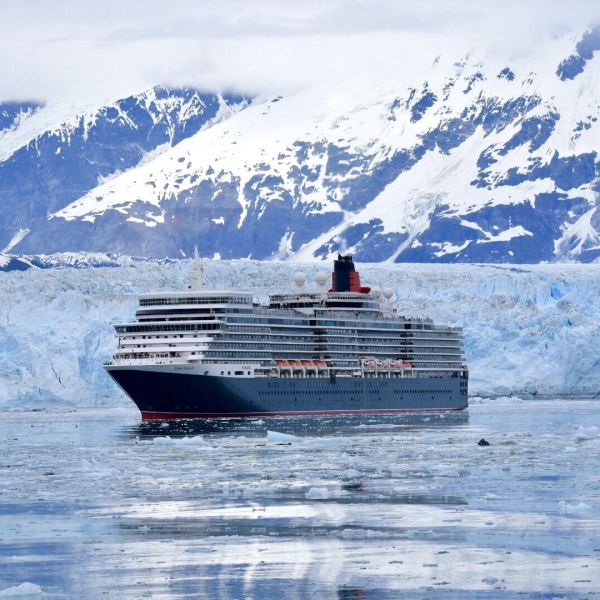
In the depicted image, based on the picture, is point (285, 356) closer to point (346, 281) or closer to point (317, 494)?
point (346, 281)

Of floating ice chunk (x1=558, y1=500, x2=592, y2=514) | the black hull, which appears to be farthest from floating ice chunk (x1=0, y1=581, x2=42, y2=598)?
the black hull

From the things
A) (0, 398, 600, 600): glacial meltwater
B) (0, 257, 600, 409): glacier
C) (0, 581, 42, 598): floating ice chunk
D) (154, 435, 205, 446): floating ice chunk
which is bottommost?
(0, 581, 42, 598): floating ice chunk

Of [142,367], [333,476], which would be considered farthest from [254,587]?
[142,367]

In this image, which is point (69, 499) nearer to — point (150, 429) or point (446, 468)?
point (446, 468)

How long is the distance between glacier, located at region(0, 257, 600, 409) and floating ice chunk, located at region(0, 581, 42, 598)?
71270 mm

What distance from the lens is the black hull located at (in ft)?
267

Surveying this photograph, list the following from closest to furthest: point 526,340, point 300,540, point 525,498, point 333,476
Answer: point 300,540, point 525,498, point 333,476, point 526,340

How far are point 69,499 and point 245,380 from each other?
4369 centimetres

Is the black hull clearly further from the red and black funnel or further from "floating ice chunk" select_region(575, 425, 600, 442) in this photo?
"floating ice chunk" select_region(575, 425, 600, 442)

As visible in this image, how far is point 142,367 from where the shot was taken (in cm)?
8156

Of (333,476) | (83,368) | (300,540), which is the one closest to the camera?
(300,540)

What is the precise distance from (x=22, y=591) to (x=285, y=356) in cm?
6141

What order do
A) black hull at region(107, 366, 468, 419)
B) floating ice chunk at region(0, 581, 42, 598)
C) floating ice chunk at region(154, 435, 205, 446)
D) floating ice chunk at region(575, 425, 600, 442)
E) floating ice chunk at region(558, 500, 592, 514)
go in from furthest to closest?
1. black hull at region(107, 366, 468, 419)
2. floating ice chunk at region(575, 425, 600, 442)
3. floating ice chunk at region(154, 435, 205, 446)
4. floating ice chunk at region(558, 500, 592, 514)
5. floating ice chunk at region(0, 581, 42, 598)

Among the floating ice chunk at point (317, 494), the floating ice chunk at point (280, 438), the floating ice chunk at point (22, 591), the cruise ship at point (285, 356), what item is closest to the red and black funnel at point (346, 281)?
the cruise ship at point (285, 356)
